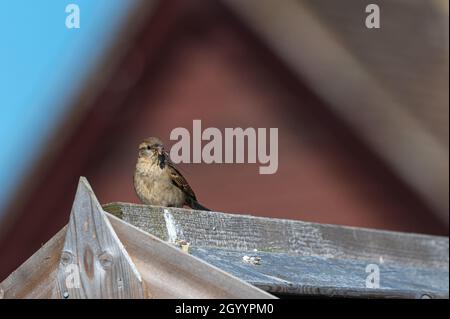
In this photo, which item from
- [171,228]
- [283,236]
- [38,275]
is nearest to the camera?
[38,275]

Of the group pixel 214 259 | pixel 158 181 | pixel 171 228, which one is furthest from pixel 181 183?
pixel 214 259

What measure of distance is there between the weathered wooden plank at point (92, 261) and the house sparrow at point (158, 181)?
2.61 metres

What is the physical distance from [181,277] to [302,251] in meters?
1.36

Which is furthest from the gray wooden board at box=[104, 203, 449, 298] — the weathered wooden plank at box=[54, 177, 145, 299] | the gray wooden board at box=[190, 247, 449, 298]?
the weathered wooden plank at box=[54, 177, 145, 299]

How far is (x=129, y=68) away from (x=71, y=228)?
4.19 m

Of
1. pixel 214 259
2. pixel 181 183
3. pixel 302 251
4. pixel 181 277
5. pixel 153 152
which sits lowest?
pixel 181 277

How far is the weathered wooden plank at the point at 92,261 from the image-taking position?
2.33m

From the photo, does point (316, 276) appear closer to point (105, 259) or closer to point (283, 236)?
point (283, 236)

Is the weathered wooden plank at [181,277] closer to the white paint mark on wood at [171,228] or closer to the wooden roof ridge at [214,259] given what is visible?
the wooden roof ridge at [214,259]

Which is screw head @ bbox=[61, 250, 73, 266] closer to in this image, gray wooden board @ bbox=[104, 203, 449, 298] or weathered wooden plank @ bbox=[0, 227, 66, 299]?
weathered wooden plank @ bbox=[0, 227, 66, 299]

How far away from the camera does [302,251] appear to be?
12.0 feet

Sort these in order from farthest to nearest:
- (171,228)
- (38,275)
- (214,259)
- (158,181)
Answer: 1. (158,181)
2. (171,228)
3. (214,259)
4. (38,275)

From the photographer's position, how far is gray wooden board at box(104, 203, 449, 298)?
301cm
